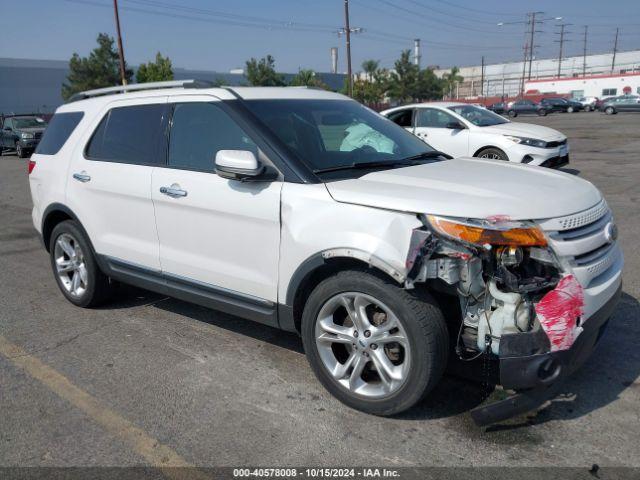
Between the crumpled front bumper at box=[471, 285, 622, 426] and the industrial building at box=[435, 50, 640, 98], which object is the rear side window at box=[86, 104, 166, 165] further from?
the industrial building at box=[435, 50, 640, 98]

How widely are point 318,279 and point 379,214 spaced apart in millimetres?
611

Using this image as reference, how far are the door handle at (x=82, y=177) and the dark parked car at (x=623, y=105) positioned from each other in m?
49.4

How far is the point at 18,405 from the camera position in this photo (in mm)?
3410

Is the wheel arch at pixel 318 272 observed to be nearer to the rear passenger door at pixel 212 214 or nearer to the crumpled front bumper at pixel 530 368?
the rear passenger door at pixel 212 214

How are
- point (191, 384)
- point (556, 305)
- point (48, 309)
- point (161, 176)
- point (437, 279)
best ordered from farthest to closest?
point (48, 309) → point (161, 176) → point (191, 384) → point (437, 279) → point (556, 305)

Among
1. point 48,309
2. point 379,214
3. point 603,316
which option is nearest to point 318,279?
point 379,214

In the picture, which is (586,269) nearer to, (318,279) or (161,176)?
(318,279)

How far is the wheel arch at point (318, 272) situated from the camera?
2900mm

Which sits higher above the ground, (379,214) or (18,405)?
(379,214)

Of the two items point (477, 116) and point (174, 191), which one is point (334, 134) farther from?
point (477, 116)

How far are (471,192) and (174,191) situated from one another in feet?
6.70

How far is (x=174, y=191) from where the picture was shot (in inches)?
154

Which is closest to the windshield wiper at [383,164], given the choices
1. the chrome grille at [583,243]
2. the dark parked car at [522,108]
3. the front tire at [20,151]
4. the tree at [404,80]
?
the chrome grille at [583,243]

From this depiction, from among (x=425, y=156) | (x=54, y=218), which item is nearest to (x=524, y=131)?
(x=425, y=156)
